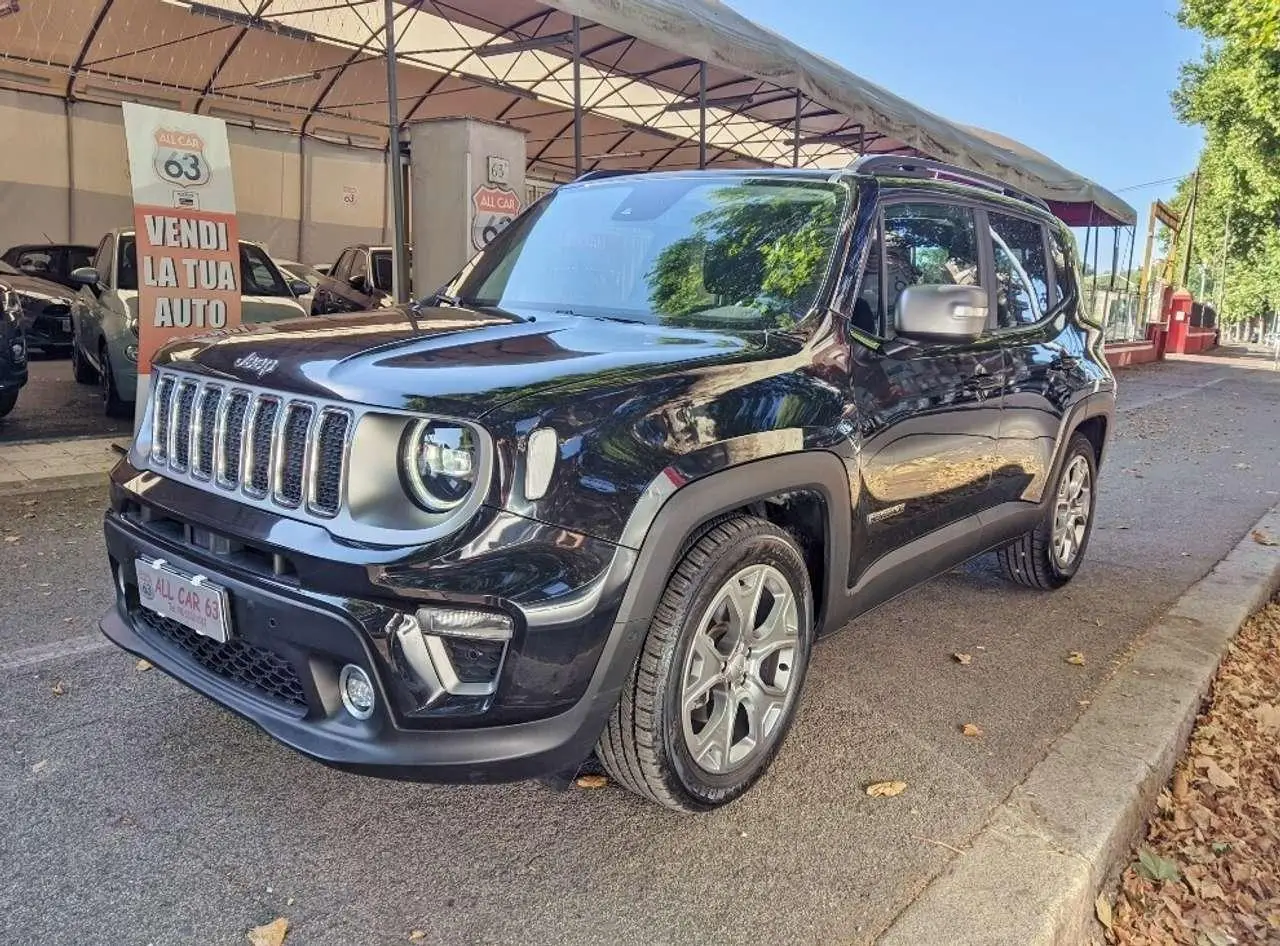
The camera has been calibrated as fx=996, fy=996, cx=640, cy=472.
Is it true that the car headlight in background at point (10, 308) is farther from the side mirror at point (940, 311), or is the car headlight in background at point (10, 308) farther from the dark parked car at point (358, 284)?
the side mirror at point (940, 311)

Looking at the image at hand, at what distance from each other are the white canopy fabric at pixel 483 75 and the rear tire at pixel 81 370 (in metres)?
5.12

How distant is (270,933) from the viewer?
2.19m

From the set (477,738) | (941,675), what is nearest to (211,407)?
(477,738)

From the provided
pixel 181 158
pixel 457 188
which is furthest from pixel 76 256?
pixel 181 158

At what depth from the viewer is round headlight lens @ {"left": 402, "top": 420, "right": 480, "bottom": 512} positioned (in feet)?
7.15

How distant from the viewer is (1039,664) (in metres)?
3.99

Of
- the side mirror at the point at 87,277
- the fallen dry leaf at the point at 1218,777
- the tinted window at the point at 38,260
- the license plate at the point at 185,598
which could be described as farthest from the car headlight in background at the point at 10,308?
the fallen dry leaf at the point at 1218,777

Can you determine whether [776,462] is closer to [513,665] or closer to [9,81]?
[513,665]

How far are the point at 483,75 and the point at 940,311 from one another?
15816mm

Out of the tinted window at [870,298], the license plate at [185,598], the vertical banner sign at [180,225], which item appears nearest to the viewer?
the license plate at [185,598]

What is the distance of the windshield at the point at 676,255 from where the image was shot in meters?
3.17

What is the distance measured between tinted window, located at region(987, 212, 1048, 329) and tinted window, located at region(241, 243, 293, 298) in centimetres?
→ 727

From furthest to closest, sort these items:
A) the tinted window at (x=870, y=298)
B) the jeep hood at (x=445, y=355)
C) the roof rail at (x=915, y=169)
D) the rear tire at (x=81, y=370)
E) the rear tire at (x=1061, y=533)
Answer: the rear tire at (x=81, y=370) → the rear tire at (x=1061, y=533) → the roof rail at (x=915, y=169) → the tinted window at (x=870, y=298) → the jeep hood at (x=445, y=355)

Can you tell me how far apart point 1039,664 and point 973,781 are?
1.16 m
